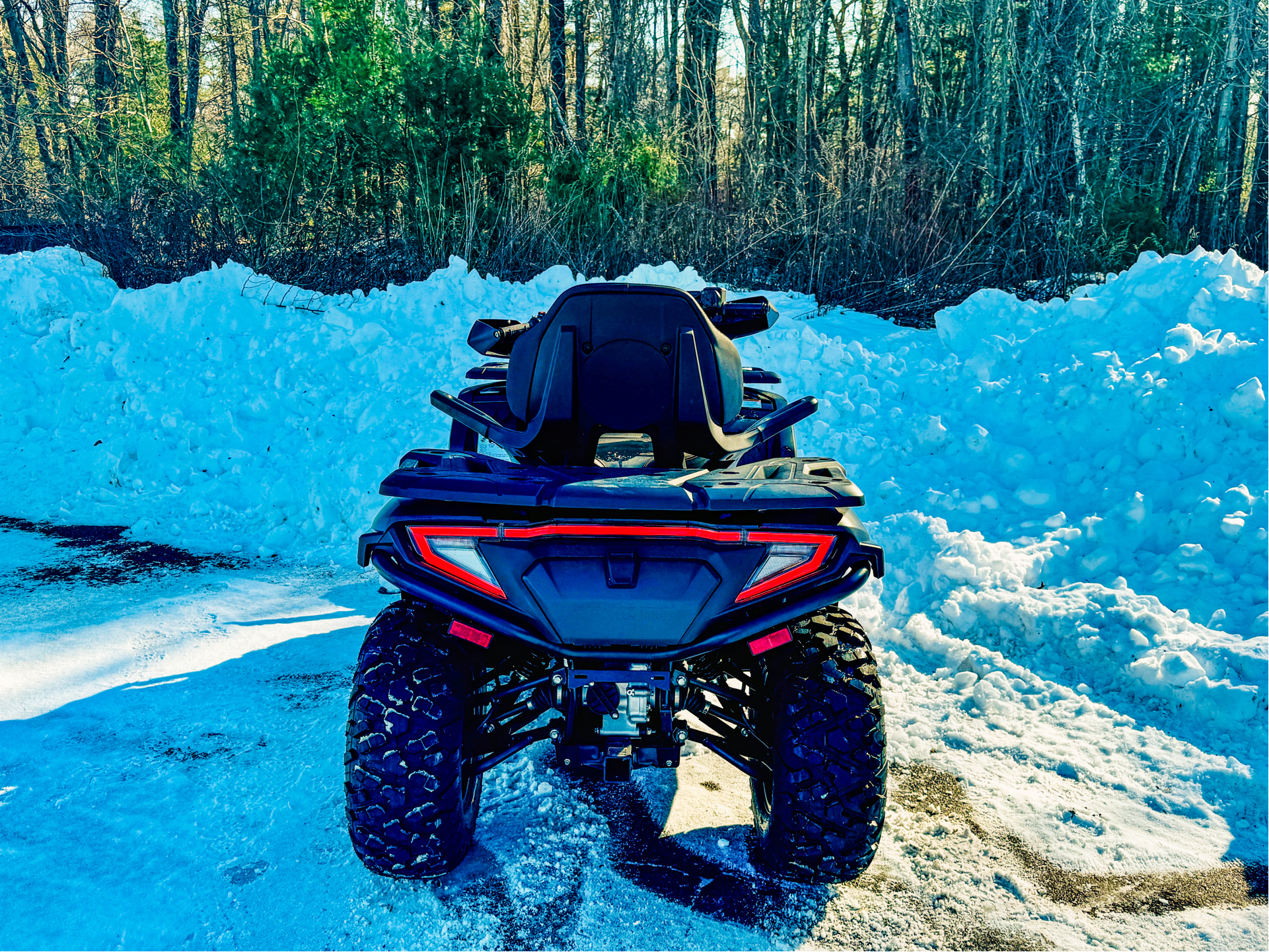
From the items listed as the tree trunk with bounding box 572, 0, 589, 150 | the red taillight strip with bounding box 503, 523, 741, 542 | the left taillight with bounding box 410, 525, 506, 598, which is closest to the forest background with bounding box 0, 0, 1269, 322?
the tree trunk with bounding box 572, 0, 589, 150

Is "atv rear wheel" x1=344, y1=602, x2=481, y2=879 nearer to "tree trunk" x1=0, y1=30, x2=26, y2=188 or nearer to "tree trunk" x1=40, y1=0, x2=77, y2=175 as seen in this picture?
"tree trunk" x1=0, y1=30, x2=26, y2=188

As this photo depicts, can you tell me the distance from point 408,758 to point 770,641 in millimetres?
1060

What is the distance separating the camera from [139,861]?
2666 millimetres

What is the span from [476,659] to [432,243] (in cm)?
976

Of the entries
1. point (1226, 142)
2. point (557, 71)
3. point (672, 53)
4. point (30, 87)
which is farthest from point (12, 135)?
point (1226, 142)

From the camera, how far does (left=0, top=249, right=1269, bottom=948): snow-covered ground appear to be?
2547 millimetres

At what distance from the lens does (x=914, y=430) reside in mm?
6375

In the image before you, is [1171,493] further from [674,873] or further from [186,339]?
[186,339]

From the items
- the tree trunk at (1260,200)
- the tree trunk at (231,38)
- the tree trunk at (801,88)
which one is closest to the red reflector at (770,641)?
the tree trunk at (801,88)

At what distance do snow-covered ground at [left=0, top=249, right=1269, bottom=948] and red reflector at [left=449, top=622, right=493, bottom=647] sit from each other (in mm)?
794

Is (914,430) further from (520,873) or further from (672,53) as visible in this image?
(672,53)

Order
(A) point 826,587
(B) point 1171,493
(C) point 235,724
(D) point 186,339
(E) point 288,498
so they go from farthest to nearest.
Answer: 1. (D) point 186,339
2. (E) point 288,498
3. (B) point 1171,493
4. (C) point 235,724
5. (A) point 826,587

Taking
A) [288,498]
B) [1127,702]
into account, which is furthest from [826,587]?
[288,498]

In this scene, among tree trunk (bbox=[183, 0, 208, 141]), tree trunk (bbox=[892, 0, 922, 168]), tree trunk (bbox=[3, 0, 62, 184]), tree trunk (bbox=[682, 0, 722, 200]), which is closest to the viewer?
tree trunk (bbox=[682, 0, 722, 200])
